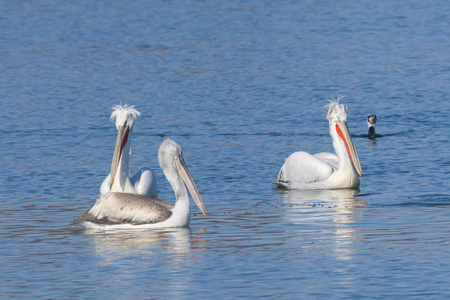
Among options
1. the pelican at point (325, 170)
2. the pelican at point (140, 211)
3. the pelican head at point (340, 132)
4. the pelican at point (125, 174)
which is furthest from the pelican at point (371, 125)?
the pelican at point (140, 211)

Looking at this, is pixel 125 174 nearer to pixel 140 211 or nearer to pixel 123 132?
pixel 123 132

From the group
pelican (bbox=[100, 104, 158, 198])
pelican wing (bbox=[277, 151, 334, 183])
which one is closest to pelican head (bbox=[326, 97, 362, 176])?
pelican wing (bbox=[277, 151, 334, 183])

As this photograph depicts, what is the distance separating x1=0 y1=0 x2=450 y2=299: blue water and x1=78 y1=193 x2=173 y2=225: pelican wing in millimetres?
192

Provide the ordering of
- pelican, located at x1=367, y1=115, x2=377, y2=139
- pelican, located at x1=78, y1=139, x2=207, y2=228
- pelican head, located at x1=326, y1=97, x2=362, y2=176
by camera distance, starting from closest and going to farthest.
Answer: pelican, located at x1=78, y1=139, x2=207, y2=228, pelican head, located at x1=326, y1=97, x2=362, y2=176, pelican, located at x1=367, y1=115, x2=377, y2=139

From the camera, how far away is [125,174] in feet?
41.5

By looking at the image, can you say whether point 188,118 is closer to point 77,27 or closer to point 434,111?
point 434,111

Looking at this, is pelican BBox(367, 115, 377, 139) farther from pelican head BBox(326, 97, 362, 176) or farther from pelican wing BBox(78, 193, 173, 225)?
pelican wing BBox(78, 193, 173, 225)

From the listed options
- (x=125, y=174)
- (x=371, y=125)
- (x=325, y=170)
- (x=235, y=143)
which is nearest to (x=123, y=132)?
(x=125, y=174)

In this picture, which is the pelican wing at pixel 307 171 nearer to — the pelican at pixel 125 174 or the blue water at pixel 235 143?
the blue water at pixel 235 143

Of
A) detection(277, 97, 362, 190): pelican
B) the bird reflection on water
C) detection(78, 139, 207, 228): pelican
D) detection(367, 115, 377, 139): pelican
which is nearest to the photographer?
the bird reflection on water

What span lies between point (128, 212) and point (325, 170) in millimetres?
3935

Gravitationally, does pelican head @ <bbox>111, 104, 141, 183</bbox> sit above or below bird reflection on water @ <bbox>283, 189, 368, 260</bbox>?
above

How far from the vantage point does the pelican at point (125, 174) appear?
12562mm

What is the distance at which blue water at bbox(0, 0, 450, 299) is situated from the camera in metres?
9.34
